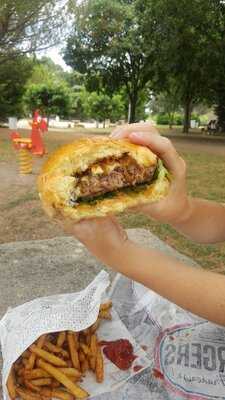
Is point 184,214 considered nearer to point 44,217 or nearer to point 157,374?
point 157,374

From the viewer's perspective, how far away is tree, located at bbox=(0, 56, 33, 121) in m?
26.5

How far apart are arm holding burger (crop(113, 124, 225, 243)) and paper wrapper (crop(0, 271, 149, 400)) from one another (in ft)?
1.71

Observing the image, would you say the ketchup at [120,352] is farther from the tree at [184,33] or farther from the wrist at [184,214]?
the tree at [184,33]

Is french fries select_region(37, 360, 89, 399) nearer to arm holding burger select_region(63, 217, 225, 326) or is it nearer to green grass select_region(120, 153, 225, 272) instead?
arm holding burger select_region(63, 217, 225, 326)

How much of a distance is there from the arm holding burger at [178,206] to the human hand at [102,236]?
0.26m

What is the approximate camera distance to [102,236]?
5.12ft

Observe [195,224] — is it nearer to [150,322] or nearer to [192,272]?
[150,322]

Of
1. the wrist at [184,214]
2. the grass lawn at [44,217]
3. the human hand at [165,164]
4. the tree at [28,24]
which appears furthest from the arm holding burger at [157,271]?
the tree at [28,24]

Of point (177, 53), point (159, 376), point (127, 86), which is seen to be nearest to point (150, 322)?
point (159, 376)

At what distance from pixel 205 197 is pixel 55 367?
6.48m

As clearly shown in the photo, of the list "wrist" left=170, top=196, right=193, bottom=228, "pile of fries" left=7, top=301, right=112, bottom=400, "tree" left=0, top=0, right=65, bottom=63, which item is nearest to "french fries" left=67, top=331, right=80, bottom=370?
"pile of fries" left=7, top=301, right=112, bottom=400

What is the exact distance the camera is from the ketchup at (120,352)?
76.3 inches

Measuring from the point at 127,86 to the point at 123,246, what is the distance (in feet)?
89.0

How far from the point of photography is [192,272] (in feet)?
4.83
